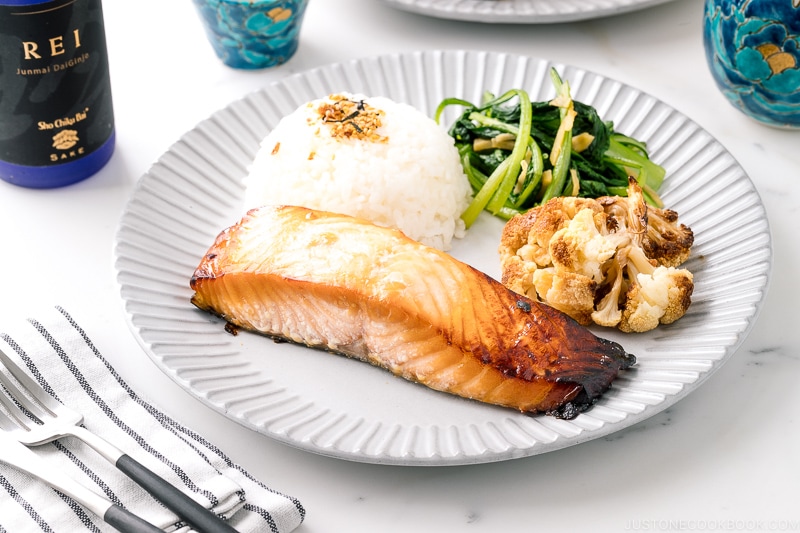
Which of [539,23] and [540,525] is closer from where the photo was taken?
[540,525]

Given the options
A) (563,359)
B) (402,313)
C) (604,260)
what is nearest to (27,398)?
(402,313)

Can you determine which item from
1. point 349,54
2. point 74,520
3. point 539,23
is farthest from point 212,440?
point 539,23

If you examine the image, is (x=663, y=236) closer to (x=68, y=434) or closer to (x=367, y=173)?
(x=367, y=173)

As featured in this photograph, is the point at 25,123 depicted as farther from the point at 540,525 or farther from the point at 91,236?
the point at 540,525

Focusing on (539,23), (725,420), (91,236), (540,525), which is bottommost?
(91,236)

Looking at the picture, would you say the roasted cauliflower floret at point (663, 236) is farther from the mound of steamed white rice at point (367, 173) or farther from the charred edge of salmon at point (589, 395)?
the mound of steamed white rice at point (367, 173)

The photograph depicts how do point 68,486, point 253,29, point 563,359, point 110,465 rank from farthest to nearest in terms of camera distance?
1. point 253,29
2. point 563,359
3. point 110,465
4. point 68,486

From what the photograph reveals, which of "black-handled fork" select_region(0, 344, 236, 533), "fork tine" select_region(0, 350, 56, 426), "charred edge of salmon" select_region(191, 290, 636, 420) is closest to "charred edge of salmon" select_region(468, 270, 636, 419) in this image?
"charred edge of salmon" select_region(191, 290, 636, 420)
